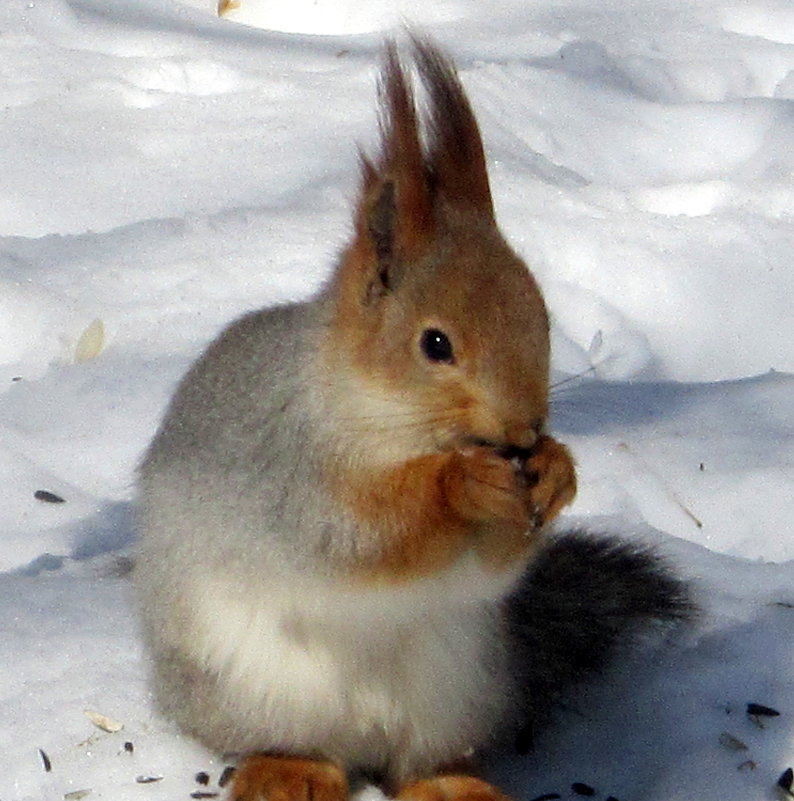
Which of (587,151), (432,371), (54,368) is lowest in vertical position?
(54,368)

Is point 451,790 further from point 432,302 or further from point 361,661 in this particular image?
point 432,302

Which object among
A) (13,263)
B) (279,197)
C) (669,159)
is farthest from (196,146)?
(669,159)

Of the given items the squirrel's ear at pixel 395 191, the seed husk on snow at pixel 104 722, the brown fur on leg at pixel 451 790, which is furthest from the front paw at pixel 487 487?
the seed husk on snow at pixel 104 722

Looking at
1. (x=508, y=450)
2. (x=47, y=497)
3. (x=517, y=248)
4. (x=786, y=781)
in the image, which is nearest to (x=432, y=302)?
(x=508, y=450)

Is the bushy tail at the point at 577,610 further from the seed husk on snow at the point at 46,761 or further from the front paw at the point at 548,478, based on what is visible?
the seed husk on snow at the point at 46,761

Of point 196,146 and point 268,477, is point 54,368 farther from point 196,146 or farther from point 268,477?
point 268,477

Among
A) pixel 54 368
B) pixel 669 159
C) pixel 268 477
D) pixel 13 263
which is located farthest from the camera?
pixel 669 159

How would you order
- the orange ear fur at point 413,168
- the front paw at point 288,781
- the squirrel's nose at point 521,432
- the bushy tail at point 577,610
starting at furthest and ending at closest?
the bushy tail at point 577,610, the front paw at point 288,781, the orange ear fur at point 413,168, the squirrel's nose at point 521,432
